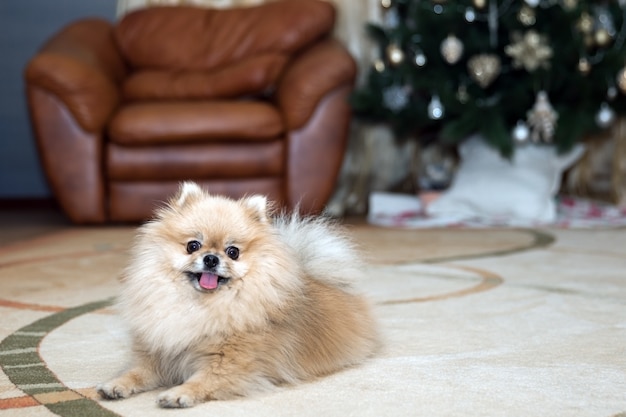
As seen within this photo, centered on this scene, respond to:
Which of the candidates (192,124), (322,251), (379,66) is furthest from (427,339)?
(379,66)

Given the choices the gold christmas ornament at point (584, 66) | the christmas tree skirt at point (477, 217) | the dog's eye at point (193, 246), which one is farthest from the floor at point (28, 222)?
the gold christmas ornament at point (584, 66)

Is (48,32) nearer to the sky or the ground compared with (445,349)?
nearer to the sky

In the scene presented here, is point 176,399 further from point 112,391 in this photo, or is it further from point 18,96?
point 18,96

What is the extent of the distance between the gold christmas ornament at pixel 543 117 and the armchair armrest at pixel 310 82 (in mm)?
848

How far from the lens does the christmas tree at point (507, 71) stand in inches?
154

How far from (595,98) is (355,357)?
9.67ft

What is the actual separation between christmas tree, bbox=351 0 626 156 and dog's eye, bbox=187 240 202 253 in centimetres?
278

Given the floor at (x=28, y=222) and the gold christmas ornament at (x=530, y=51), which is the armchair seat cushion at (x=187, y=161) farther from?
the gold christmas ornament at (x=530, y=51)

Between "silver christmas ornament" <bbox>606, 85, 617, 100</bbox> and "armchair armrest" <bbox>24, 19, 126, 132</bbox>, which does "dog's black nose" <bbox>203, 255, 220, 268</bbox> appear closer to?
"armchair armrest" <bbox>24, 19, 126, 132</bbox>

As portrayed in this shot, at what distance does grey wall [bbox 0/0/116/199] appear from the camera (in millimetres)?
5344

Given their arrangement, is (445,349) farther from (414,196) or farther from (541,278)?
(414,196)

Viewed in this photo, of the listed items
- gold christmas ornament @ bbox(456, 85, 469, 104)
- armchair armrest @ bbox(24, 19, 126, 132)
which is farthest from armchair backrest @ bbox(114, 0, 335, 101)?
gold christmas ornament @ bbox(456, 85, 469, 104)

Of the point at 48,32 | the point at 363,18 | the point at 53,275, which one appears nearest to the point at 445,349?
the point at 53,275

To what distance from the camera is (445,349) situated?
5.13 ft
